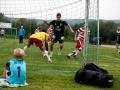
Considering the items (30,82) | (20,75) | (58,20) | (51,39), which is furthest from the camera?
(51,39)

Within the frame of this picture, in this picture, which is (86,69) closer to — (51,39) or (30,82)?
(30,82)

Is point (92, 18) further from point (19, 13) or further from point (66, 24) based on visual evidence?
point (66, 24)

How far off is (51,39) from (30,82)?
10.1 m

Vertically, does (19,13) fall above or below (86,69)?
above

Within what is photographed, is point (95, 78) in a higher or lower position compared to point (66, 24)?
lower

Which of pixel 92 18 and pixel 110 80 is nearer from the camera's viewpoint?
pixel 110 80

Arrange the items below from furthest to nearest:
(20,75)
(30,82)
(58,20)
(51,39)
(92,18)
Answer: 1. (51,39)
2. (58,20)
3. (92,18)
4. (30,82)
5. (20,75)

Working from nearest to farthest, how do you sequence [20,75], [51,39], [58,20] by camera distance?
[20,75] < [58,20] < [51,39]

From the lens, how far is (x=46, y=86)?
11617mm

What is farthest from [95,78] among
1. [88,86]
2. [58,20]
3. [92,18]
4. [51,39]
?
[51,39]

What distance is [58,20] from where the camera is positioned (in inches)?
786

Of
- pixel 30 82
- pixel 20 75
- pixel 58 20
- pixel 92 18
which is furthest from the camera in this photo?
pixel 58 20

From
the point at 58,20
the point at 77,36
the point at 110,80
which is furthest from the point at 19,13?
the point at 77,36

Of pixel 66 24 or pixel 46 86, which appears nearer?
pixel 46 86
